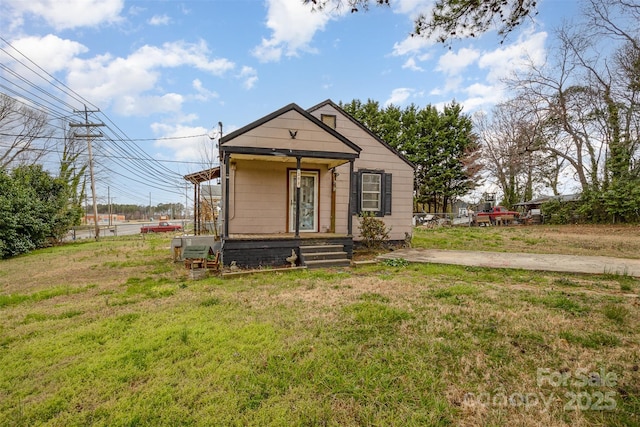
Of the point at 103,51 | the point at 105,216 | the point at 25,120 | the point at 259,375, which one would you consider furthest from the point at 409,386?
the point at 105,216

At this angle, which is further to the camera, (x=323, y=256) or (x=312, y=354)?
(x=323, y=256)

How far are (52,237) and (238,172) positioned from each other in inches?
529

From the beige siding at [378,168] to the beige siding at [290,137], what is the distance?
177cm

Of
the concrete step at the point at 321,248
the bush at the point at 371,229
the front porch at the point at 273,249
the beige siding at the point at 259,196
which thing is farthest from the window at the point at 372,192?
the front porch at the point at 273,249

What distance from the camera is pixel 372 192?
10055 mm

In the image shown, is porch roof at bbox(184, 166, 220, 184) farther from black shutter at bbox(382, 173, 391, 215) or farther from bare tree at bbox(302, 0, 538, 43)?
bare tree at bbox(302, 0, 538, 43)

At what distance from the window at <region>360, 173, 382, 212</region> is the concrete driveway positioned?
203cm

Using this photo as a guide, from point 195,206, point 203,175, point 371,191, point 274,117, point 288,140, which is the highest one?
point 274,117

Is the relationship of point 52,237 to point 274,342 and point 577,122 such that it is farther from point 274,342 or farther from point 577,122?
point 577,122

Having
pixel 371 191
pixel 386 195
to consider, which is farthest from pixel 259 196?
pixel 386 195

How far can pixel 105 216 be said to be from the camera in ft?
220

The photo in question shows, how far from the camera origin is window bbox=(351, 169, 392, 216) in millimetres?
9867

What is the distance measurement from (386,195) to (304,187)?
289 cm

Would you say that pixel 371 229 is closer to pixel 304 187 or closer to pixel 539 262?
pixel 304 187
